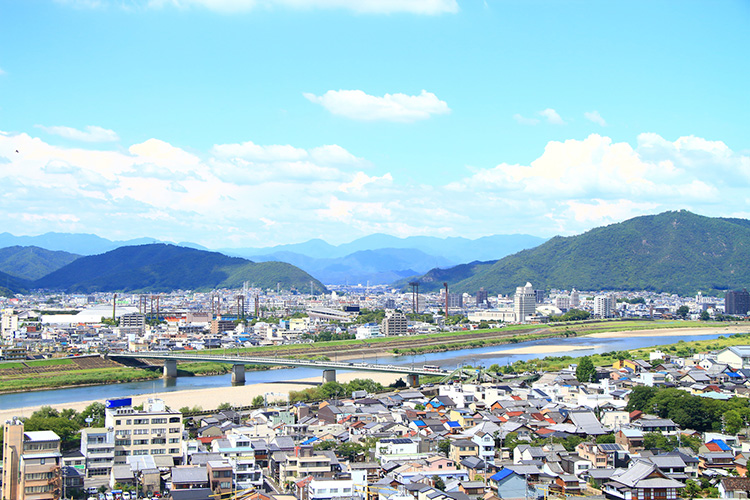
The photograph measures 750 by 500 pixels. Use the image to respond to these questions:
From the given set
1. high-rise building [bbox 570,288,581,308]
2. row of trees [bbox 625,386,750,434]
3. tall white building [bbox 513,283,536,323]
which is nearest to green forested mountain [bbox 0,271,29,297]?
tall white building [bbox 513,283,536,323]

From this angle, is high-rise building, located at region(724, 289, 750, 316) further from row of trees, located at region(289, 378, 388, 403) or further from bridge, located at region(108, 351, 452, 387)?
row of trees, located at region(289, 378, 388, 403)

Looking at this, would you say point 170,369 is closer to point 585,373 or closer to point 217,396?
point 217,396

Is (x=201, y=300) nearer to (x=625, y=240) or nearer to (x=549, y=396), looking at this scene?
(x=625, y=240)

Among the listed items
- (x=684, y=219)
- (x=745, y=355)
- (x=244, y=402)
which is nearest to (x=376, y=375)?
(x=244, y=402)

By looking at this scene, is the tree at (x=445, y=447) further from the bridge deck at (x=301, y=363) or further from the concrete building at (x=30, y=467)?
the bridge deck at (x=301, y=363)

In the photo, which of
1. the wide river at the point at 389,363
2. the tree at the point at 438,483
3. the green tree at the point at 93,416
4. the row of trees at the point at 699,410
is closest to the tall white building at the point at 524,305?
the wide river at the point at 389,363
